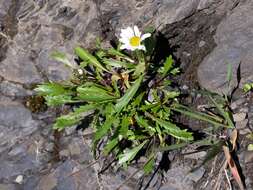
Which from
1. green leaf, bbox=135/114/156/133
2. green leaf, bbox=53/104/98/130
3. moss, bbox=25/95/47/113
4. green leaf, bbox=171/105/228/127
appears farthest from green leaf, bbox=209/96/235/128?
moss, bbox=25/95/47/113

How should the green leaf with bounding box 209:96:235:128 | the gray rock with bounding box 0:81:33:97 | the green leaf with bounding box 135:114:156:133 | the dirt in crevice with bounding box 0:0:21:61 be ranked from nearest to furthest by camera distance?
the green leaf with bounding box 209:96:235:128 < the green leaf with bounding box 135:114:156:133 < the gray rock with bounding box 0:81:33:97 < the dirt in crevice with bounding box 0:0:21:61

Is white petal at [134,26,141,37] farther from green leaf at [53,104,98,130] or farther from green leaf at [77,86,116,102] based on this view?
green leaf at [53,104,98,130]

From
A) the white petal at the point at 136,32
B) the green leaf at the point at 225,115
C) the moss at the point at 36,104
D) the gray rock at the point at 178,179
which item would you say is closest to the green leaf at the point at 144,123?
the gray rock at the point at 178,179

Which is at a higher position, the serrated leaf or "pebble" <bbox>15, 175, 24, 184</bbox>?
the serrated leaf

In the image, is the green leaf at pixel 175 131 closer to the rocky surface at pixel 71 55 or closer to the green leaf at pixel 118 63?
the rocky surface at pixel 71 55

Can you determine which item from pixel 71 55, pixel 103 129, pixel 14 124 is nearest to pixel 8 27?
pixel 71 55

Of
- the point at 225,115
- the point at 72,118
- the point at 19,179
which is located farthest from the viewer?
the point at 19,179

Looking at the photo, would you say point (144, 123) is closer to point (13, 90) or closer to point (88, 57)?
point (88, 57)
